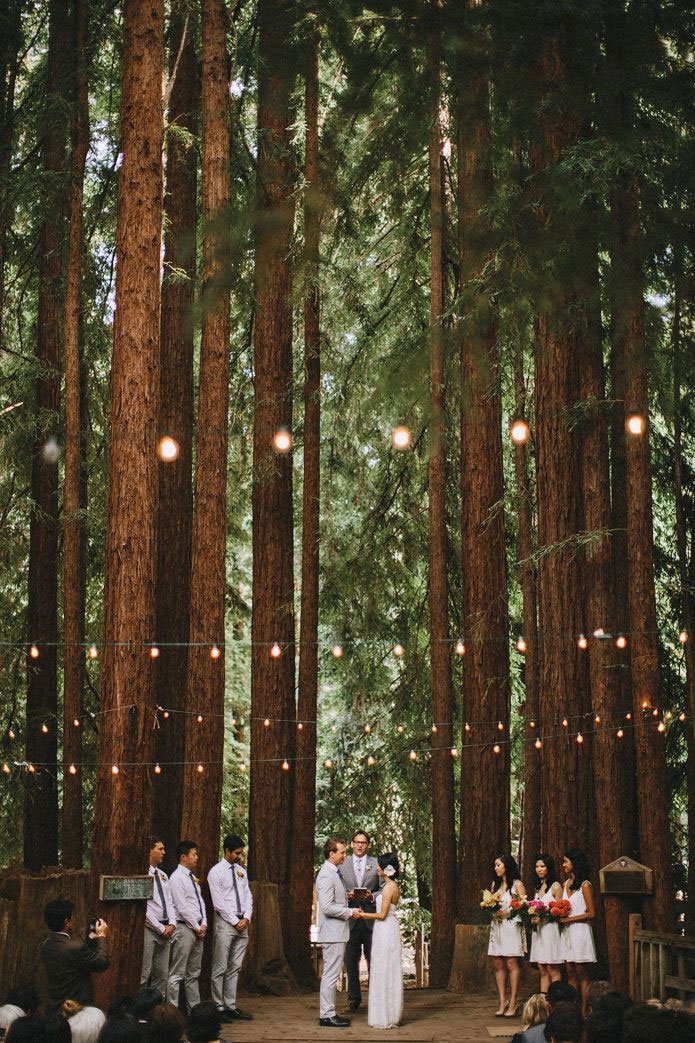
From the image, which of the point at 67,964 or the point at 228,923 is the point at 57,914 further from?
the point at 228,923

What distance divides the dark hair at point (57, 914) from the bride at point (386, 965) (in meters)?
4.25

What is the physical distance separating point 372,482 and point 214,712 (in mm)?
8503

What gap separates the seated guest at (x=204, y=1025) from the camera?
241 inches

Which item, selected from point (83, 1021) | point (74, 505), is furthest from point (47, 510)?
point (83, 1021)

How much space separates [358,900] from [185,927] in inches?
100.0

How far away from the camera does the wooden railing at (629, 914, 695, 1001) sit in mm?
9727

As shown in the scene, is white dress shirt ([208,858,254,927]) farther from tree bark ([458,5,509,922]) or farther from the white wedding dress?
tree bark ([458,5,509,922])

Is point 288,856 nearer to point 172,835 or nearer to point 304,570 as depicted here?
point 172,835

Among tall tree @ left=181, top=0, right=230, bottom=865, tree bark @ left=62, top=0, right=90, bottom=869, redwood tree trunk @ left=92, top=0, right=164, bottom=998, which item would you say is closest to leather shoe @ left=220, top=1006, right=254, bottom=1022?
tall tree @ left=181, top=0, right=230, bottom=865

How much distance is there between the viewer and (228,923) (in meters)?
12.2

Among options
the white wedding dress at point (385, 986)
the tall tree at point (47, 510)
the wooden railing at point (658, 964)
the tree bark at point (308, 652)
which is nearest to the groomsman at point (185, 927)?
the white wedding dress at point (385, 986)

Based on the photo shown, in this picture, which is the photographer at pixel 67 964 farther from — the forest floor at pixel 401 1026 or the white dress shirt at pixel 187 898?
the white dress shirt at pixel 187 898

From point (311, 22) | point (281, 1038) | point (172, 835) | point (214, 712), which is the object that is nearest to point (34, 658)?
point (172, 835)

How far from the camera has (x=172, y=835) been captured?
16.3 metres
